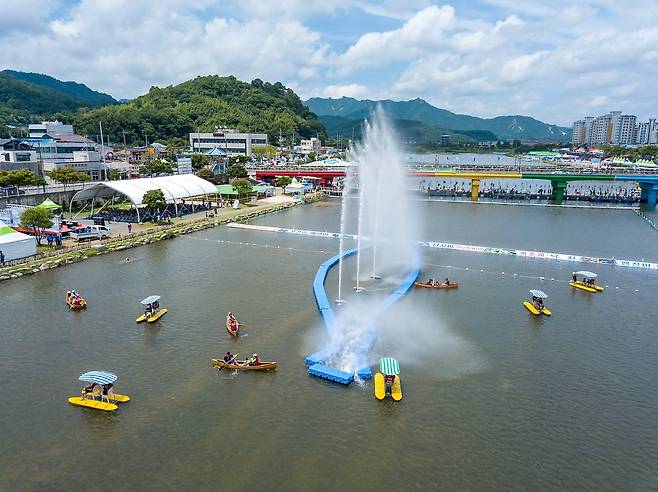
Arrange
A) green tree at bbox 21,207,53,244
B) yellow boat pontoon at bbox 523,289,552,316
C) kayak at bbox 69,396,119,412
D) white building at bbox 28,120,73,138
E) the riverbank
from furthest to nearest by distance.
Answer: white building at bbox 28,120,73,138
green tree at bbox 21,207,53,244
the riverbank
yellow boat pontoon at bbox 523,289,552,316
kayak at bbox 69,396,119,412

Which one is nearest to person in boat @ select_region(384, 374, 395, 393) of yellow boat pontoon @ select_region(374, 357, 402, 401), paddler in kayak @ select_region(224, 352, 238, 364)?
yellow boat pontoon @ select_region(374, 357, 402, 401)

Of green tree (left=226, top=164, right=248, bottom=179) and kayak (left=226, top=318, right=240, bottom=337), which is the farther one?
green tree (left=226, top=164, right=248, bottom=179)

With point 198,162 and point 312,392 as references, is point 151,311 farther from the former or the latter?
point 198,162

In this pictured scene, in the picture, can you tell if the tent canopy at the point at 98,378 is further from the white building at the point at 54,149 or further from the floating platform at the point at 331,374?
the white building at the point at 54,149

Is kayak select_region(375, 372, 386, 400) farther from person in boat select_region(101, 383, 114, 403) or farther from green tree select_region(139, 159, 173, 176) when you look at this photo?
green tree select_region(139, 159, 173, 176)

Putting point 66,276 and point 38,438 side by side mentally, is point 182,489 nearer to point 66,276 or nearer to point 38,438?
point 38,438

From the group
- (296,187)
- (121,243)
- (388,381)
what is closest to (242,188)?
(296,187)

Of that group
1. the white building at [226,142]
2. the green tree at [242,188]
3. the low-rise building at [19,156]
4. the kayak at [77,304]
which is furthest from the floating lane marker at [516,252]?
the white building at [226,142]
